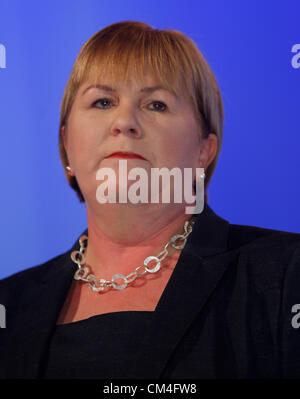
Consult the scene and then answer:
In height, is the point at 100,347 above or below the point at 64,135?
below

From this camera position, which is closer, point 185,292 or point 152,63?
point 185,292

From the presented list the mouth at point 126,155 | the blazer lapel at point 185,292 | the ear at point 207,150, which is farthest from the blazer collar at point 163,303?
the mouth at point 126,155

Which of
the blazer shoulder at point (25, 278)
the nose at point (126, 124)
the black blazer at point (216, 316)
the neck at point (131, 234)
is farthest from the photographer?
the blazer shoulder at point (25, 278)

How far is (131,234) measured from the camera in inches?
53.6

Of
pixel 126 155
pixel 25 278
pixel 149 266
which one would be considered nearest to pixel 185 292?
pixel 149 266

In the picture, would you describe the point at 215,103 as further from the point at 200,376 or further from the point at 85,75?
the point at 200,376

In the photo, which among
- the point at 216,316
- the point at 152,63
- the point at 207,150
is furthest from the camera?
the point at 207,150

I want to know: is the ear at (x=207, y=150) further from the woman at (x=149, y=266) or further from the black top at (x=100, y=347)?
the black top at (x=100, y=347)

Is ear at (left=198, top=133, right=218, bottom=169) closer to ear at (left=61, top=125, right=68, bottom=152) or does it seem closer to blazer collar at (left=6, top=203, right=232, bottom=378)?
blazer collar at (left=6, top=203, right=232, bottom=378)

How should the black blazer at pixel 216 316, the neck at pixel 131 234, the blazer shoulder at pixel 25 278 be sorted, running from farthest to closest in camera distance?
the blazer shoulder at pixel 25 278 → the neck at pixel 131 234 → the black blazer at pixel 216 316

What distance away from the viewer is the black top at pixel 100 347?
113 centimetres

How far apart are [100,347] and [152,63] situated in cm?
65

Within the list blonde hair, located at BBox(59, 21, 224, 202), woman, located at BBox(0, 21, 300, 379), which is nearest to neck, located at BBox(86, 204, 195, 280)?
woman, located at BBox(0, 21, 300, 379)

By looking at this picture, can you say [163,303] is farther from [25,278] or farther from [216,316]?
[25,278]
